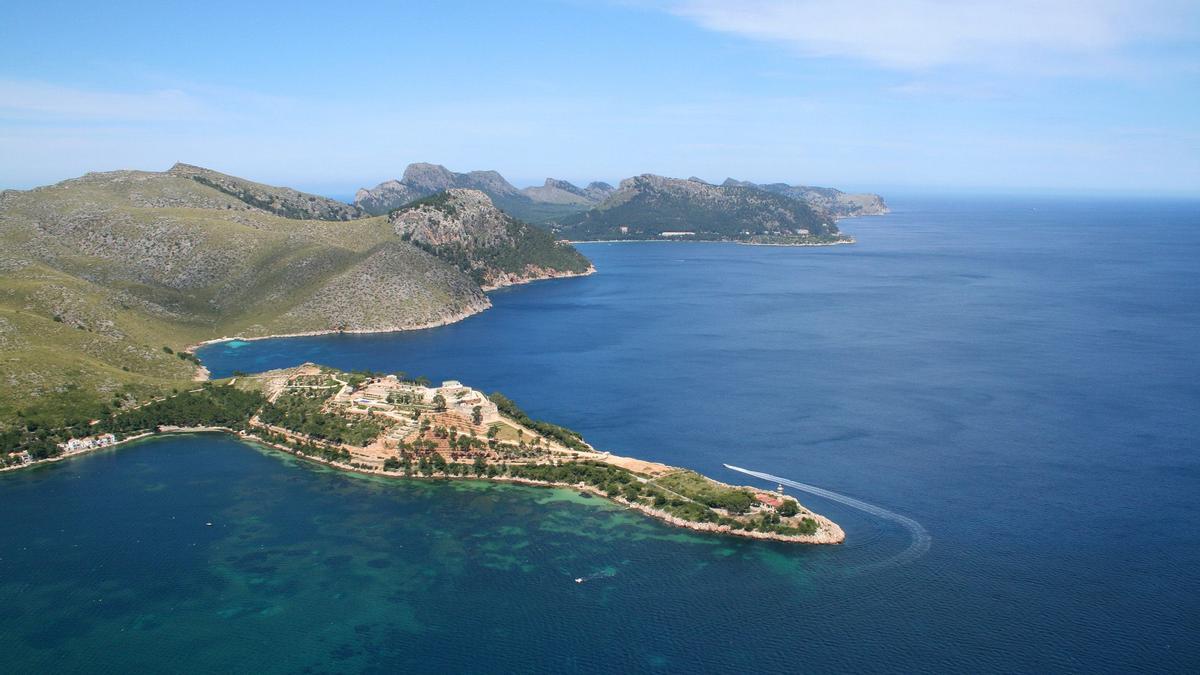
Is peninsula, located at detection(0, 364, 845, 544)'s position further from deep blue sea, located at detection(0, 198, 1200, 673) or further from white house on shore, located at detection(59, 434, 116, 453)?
deep blue sea, located at detection(0, 198, 1200, 673)

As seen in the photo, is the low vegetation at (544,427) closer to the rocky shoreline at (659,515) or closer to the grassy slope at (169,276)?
the rocky shoreline at (659,515)

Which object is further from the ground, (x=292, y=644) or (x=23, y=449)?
(x=23, y=449)

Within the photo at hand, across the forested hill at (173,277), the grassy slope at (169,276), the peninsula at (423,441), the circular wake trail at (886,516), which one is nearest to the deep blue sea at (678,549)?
the circular wake trail at (886,516)

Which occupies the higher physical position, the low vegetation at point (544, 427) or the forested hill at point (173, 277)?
the forested hill at point (173, 277)

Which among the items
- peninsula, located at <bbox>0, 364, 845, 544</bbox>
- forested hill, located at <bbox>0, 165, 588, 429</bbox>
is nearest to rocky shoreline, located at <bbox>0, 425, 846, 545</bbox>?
peninsula, located at <bbox>0, 364, 845, 544</bbox>

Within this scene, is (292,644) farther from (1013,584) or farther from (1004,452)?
(1004,452)

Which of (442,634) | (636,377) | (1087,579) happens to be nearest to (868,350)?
(636,377)
